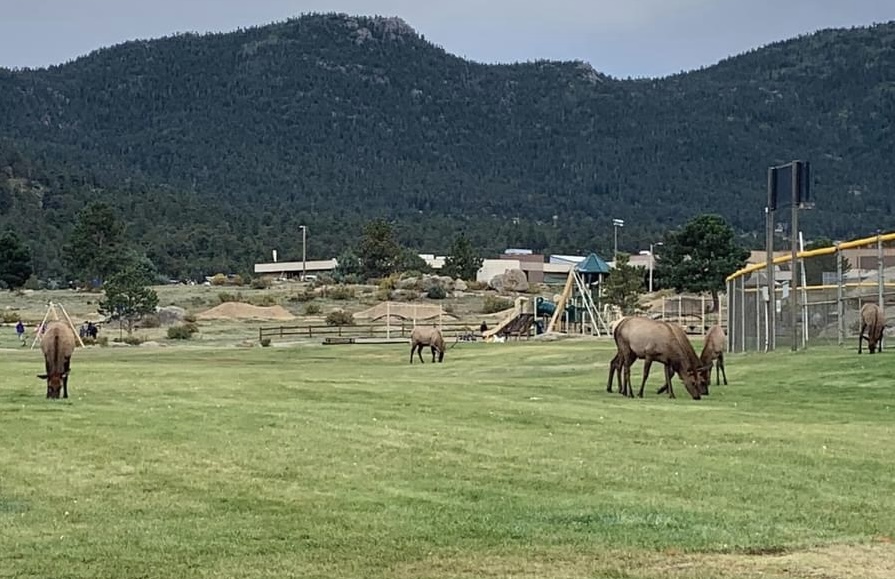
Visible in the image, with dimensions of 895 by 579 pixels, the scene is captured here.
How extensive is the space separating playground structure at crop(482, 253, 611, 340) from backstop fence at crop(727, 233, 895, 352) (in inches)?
1091

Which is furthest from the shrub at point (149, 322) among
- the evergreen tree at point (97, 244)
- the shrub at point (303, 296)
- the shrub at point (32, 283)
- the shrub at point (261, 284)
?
the shrub at point (32, 283)

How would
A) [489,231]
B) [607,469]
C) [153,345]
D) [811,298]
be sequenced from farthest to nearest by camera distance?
[489,231] → [153,345] → [811,298] → [607,469]

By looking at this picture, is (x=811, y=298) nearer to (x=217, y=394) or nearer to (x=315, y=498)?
(x=217, y=394)

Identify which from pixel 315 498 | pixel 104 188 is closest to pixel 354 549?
pixel 315 498

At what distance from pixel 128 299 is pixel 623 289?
2968cm

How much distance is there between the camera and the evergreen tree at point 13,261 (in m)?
122

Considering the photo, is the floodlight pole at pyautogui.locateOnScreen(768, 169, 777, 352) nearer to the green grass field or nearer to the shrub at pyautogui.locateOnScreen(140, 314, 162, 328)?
the green grass field

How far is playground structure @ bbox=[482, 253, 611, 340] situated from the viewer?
232 ft

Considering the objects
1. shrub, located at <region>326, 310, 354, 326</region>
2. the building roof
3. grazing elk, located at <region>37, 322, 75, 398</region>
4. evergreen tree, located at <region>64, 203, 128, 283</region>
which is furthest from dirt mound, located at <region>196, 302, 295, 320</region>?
grazing elk, located at <region>37, 322, 75, 398</region>

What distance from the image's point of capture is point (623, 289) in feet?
270

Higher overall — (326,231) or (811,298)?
(326,231)

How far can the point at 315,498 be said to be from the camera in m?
12.1

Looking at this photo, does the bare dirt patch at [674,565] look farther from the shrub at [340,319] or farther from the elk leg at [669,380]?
the shrub at [340,319]

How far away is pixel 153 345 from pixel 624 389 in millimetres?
44447
